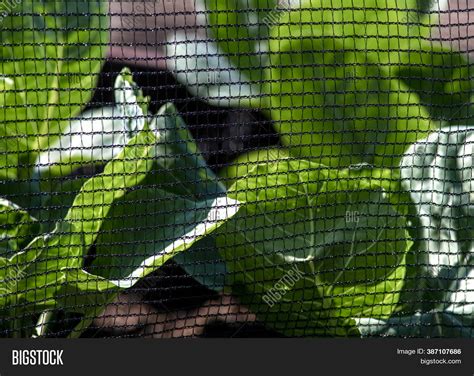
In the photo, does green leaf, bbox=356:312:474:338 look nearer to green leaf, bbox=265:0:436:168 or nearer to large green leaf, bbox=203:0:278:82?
green leaf, bbox=265:0:436:168

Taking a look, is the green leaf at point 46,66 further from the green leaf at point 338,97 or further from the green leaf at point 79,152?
the green leaf at point 338,97

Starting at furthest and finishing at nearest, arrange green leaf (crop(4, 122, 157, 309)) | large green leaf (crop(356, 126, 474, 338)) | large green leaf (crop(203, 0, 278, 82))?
large green leaf (crop(203, 0, 278, 82)) < large green leaf (crop(356, 126, 474, 338)) < green leaf (crop(4, 122, 157, 309))

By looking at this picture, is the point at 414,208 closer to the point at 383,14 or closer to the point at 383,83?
the point at 383,83

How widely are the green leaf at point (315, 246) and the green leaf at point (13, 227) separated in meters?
0.32

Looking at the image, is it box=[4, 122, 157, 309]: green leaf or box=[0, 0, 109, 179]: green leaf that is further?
box=[0, 0, 109, 179]: green leaf

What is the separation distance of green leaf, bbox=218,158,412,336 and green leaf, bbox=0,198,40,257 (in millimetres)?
325

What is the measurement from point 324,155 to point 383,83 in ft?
0.56

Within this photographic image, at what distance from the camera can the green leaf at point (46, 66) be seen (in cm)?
154

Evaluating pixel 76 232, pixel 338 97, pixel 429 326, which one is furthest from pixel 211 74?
pixel 429 326

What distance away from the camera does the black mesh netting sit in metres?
1.41

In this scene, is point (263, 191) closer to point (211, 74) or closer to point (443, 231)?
point (443, 231)

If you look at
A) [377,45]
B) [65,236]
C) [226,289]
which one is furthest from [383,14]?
[65,236]

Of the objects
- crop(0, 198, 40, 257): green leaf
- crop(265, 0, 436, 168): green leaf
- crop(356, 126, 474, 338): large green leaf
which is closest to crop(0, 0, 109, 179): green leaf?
crop(0, 198, 40, 257): green leaf

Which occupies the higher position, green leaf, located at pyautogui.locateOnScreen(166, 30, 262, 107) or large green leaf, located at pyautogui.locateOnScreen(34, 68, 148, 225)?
green leaf, located at pyautogui.locateOnScreen(166, 30, 262, 107)
